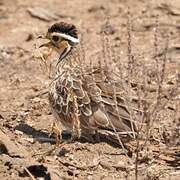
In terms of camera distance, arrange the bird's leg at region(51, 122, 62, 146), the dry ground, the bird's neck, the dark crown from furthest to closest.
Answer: the bird's neck
the dark crown
the bird's leg at region(51, 122, 62, 146)
the dry ground

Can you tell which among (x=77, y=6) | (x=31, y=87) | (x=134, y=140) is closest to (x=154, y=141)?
(x=134, y=140)

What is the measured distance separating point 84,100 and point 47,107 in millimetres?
1591

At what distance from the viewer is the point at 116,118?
8352mm

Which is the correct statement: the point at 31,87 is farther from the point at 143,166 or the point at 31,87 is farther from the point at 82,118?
the point at 143,166

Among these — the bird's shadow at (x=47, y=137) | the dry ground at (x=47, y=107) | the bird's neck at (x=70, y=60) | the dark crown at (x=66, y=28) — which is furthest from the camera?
the bird's neck at (x=70, y=60)

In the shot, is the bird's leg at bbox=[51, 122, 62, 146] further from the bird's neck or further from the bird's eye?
the bird's eye

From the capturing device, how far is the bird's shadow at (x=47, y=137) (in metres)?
8.57

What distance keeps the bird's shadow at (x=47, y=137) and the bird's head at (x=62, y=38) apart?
923 millimetres

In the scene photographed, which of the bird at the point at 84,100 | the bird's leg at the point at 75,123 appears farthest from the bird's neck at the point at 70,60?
the bird's leg at the point at 75,123

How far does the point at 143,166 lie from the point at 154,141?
29.6 inches

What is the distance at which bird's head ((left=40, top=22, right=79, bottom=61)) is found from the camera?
888 centimetres

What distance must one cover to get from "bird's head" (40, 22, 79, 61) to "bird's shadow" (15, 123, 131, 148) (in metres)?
0.92

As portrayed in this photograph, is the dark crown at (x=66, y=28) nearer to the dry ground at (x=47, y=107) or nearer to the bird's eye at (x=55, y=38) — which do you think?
the bird's eye at (x=55, y=38)

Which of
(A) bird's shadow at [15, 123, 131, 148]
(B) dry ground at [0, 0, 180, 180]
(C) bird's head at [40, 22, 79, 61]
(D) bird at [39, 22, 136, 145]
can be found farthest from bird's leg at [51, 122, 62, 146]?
(C) bird's head at [40, 22, 79, 61]
